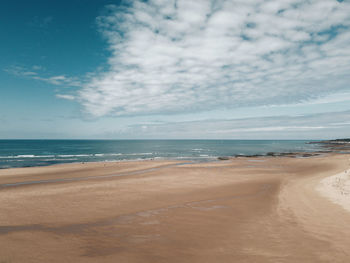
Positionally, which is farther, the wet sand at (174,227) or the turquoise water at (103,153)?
the turquoise water at (103,153)

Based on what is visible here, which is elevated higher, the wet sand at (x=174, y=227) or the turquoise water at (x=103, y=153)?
the wet sand at (x=174, y=227)

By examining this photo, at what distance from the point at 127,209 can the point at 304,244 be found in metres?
8.53

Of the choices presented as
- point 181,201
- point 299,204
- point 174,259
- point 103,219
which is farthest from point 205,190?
point 174,259

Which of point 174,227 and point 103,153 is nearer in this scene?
point 174,227

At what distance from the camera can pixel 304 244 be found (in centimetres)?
695

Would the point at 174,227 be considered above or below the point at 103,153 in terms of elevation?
above

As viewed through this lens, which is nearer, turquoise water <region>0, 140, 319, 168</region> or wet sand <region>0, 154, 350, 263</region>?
wet sand <region>0, 154, 350, 263</region>

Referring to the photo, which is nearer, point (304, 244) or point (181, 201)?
point (304, 244)

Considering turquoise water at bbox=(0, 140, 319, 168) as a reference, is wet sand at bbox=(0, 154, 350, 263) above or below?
above

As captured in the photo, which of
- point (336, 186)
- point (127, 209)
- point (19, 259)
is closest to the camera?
point (19, 259)

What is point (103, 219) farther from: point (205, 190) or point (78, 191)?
point (205, 190)

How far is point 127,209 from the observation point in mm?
11156

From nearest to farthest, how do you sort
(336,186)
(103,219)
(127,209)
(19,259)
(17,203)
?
(19,259), (103,219), (127,209), (17,203), (336,186)

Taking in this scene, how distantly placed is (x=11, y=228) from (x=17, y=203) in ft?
15.7
